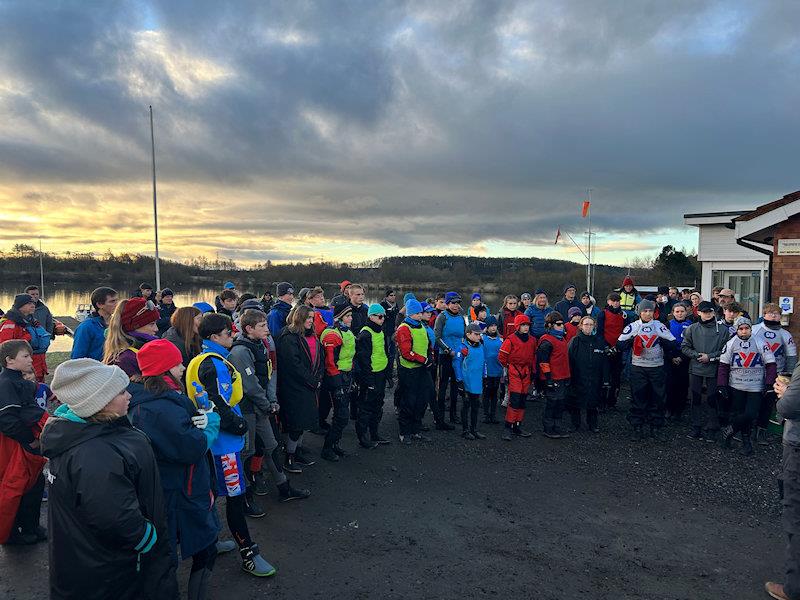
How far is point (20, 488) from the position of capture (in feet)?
13.3

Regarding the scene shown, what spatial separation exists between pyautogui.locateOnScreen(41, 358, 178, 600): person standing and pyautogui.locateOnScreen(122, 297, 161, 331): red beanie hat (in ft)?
4.52

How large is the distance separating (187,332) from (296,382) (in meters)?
1.61

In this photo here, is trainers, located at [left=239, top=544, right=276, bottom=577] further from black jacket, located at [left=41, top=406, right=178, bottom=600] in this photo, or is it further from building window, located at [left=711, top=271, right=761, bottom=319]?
building window, located at [left=711, top=271, right=761, bottom=319]

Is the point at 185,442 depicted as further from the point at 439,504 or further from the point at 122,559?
the point at 439,504

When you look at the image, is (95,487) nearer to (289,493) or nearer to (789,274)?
(289,493)

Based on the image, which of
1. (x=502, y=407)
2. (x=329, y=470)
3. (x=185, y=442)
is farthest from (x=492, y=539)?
(x=502, y=407)

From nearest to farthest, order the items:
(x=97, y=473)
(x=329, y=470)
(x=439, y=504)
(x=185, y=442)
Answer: (x=97, y=473), (x=185, y=442), (x=439, y=504), (x=329, y=470)

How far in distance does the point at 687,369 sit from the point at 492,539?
5.38 m

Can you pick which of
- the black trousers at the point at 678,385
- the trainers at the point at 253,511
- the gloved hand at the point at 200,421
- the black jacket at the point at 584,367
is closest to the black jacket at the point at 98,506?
the gloved hand at the point at 200,421

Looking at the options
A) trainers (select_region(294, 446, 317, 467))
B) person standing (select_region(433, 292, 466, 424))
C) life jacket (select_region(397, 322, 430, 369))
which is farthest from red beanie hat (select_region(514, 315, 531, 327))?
trainers (select_region(294, 446, 317, 467))

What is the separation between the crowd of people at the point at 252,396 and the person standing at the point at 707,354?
0.03 metres

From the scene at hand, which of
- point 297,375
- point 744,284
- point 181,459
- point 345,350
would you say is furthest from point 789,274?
point 181,459

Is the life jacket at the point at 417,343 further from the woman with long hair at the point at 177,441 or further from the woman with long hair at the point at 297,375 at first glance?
the woman with long hair at the point at 177,441

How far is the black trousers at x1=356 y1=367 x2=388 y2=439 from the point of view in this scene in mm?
6672
